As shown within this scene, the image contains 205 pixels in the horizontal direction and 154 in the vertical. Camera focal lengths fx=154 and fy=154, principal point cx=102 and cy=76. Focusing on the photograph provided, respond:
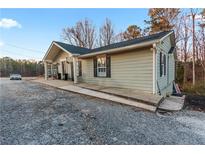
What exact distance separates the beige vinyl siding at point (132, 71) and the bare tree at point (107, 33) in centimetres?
1915

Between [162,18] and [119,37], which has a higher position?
[162,18]

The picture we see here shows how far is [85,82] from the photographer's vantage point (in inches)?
443

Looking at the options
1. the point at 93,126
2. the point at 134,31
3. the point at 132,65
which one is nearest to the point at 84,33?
the point at 134,31

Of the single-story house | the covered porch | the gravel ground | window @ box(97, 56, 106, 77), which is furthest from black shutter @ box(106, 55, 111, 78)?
the covered porch

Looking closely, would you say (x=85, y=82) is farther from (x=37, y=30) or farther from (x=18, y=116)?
(x=18, y=116)

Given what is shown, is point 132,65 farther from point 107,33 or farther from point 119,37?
point 107,33

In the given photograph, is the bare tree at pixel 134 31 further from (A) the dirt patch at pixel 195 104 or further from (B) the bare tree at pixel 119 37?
(A) the dirt patch at pixel 195 104

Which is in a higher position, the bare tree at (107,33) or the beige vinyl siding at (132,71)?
the bare tree at (107,33)

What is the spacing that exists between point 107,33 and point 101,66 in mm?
19425

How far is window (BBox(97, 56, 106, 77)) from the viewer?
9.51m

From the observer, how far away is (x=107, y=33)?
91.0 ft

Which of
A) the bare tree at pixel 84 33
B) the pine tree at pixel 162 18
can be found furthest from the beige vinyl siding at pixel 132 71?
the bare tree at pixel 84 33

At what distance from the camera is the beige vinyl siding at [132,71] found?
710cm
